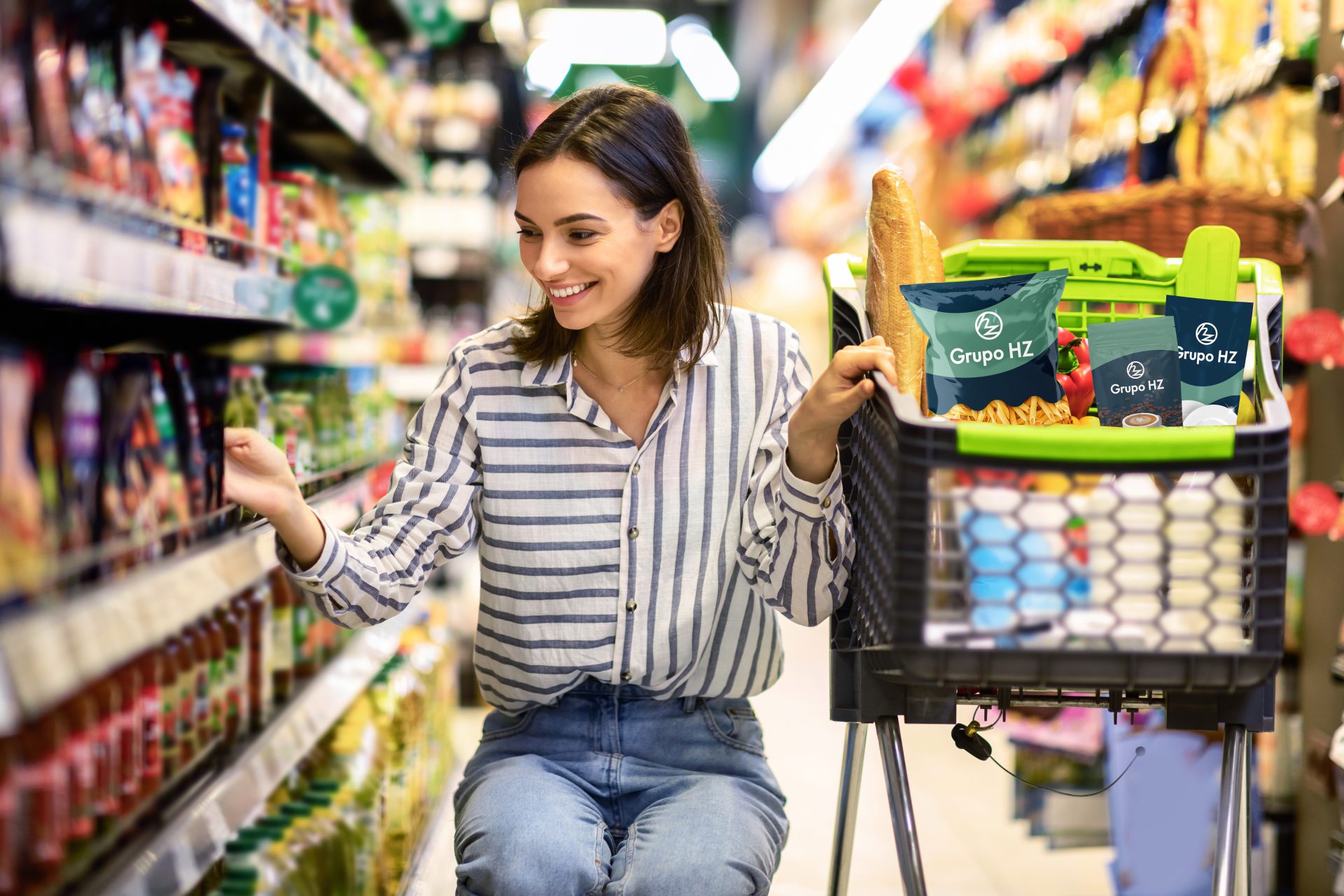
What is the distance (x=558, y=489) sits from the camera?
1.84m

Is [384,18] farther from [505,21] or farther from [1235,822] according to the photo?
[1235,822]

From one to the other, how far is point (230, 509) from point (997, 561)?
1.03 meters

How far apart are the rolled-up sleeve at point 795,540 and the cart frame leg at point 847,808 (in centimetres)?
17

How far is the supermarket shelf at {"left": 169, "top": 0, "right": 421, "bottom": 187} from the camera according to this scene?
1788 millimetres

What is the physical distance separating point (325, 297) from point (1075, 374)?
1.36 m

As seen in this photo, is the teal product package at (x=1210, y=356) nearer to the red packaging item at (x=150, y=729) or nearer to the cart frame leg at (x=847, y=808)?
the cart frame leg at (x=847, y=808)

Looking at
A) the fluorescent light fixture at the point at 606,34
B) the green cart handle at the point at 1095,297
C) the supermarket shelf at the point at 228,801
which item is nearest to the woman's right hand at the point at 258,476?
the supermarket shelf at the point at 228,801

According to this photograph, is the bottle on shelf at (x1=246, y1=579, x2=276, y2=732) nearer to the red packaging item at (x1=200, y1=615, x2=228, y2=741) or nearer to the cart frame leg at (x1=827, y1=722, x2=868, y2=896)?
the red packaging item at (x1=200, y1=615, x2=228, y2=741)

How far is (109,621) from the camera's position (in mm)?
1147

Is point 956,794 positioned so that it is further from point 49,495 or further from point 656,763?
point 49,495

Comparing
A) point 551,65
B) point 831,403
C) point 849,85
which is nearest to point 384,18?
point 831,403

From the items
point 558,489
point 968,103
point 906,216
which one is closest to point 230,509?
point 558,489

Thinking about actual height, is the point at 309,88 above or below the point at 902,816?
above

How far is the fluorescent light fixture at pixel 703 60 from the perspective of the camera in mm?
15312
